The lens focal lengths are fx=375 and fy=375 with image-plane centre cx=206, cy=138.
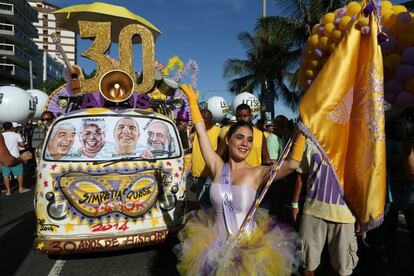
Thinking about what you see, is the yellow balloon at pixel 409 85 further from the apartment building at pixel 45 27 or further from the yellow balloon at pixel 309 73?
the apartment building at pixel 45 27

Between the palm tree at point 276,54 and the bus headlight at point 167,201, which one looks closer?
the bus headlight at point 167,201

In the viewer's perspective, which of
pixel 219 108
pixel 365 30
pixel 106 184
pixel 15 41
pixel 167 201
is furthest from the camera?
pixel 15 41

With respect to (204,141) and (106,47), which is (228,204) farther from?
Result: (106,47)

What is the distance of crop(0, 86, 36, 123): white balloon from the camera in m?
12.5

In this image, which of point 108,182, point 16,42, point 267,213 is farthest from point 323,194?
point 16,42

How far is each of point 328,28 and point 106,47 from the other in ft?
17.5

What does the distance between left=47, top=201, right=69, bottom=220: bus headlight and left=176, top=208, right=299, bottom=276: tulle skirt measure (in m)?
1.88

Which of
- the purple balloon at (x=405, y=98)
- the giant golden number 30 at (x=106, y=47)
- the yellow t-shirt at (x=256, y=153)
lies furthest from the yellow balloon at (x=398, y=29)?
the giant golden number 30 at (x=106, y=47)

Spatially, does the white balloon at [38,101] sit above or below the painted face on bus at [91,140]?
above

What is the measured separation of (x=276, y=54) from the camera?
2000cm

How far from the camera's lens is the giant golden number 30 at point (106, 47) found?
23.8ft

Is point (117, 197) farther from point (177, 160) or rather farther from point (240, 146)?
point (240, 146)

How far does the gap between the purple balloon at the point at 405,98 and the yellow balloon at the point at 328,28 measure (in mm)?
704

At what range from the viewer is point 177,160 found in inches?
184
